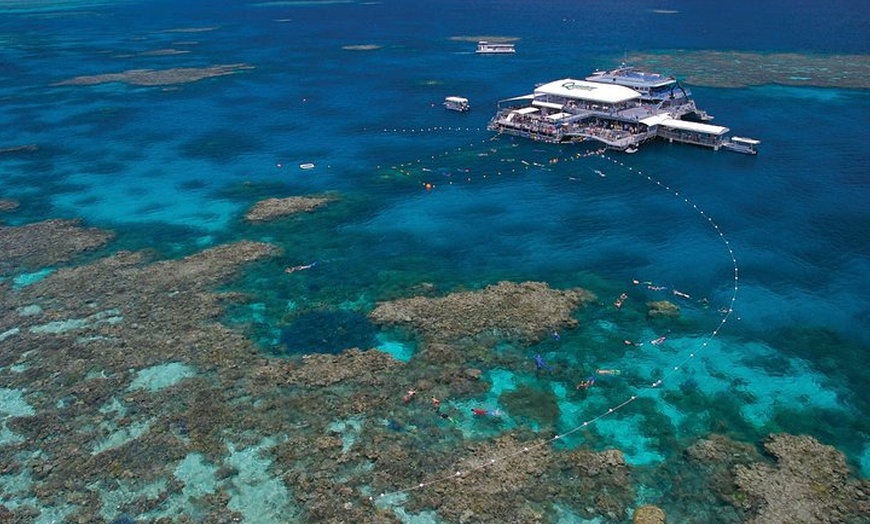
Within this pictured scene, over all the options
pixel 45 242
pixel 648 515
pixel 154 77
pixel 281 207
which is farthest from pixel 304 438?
pixel 154 77

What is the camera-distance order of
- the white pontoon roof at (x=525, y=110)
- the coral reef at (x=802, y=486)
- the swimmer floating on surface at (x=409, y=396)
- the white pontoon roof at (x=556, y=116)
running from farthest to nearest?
the white pontoon roof at (x=525, y=110), the white pontoon roof at (x=556, y=116), the swimmer floating on surface at (x=409, y=396), the coral reef at (x=802, y=486)

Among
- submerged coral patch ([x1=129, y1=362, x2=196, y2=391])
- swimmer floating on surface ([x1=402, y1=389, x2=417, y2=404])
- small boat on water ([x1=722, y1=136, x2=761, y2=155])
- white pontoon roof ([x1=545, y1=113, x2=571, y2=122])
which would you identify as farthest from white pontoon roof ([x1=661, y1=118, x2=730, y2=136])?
submerged coral patch ([x1=129, y1=362, x2=196, y2=391])

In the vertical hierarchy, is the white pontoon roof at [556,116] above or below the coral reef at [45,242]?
above

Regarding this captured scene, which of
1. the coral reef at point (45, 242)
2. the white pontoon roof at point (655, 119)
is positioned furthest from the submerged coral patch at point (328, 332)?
the white pontoon roof at point (655, 119)

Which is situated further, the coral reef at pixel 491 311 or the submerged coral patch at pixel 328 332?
the coral reef at pixel 491 311

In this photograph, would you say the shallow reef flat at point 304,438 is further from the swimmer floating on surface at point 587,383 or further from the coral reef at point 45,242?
the coral reef at point 45,242

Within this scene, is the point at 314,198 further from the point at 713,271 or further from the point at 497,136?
the point at 713,271

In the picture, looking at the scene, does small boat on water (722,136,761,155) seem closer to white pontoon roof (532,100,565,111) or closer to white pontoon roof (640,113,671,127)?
white pontoon roof (640,113,671,127)

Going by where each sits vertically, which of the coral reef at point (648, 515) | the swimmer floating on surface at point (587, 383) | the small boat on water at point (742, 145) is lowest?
the coral reef at point (648, 515)
